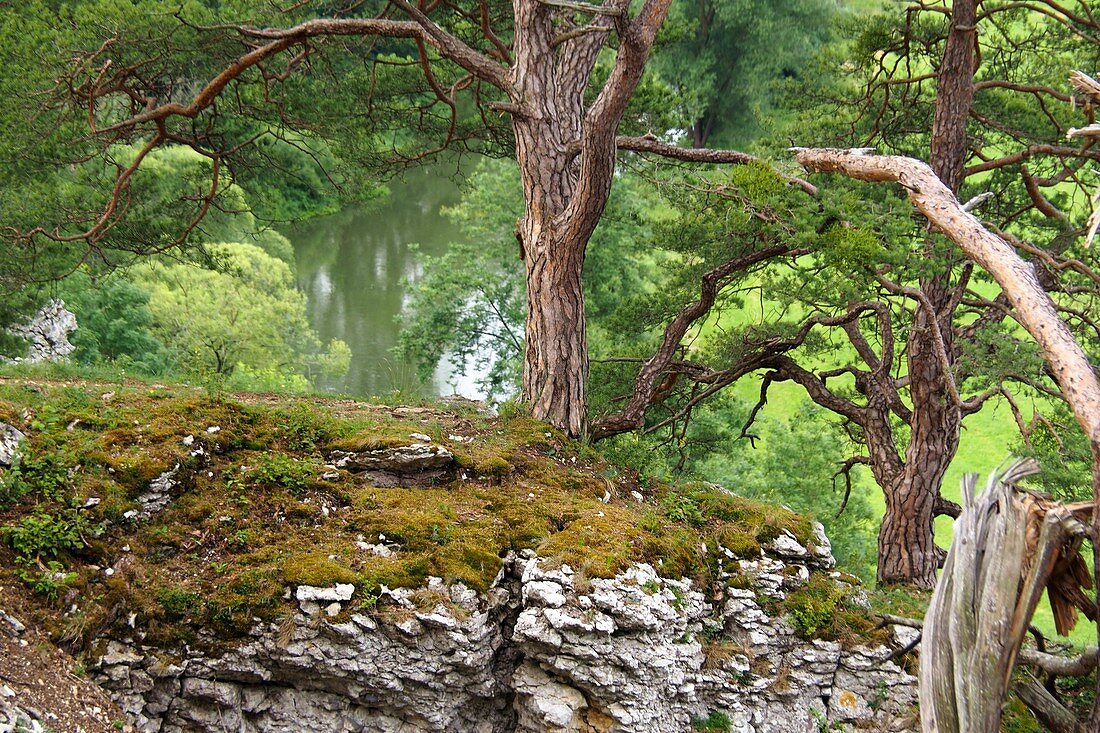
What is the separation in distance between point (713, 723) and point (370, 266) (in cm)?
2705

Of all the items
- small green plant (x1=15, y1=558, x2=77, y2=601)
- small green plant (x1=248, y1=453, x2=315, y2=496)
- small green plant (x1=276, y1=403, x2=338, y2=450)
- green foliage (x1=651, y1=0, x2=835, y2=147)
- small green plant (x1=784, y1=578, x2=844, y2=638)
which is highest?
green foliage (x1=651, y1=0, x2=835, y2=147)

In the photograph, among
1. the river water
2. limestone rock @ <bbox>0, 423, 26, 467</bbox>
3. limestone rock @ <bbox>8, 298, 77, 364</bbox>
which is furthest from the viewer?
the river water

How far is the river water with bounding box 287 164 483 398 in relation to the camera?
84.2 feet

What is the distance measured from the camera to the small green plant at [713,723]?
229 inches

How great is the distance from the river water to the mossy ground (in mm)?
16162

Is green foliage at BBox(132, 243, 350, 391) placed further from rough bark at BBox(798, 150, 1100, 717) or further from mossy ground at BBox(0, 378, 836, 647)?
rough bark at BBox(798, 150, 1100, 717)

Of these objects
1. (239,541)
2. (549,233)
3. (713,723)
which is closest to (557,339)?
(549,233)

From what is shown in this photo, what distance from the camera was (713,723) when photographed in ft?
19.2

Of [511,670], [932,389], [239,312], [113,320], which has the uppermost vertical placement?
[932,389]

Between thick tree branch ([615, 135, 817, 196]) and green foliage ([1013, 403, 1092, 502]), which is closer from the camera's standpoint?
green foliage ([1013, 403, 1092, 502])

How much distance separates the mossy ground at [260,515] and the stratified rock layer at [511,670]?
0.17 m

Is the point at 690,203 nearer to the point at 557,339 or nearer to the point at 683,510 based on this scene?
the point at 557,339

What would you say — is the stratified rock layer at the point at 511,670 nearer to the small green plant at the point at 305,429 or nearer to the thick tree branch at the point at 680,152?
the small green plant at the point at 305,429

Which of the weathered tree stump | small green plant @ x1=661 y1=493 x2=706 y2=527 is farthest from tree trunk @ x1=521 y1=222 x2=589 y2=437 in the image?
the weathered tree stump
